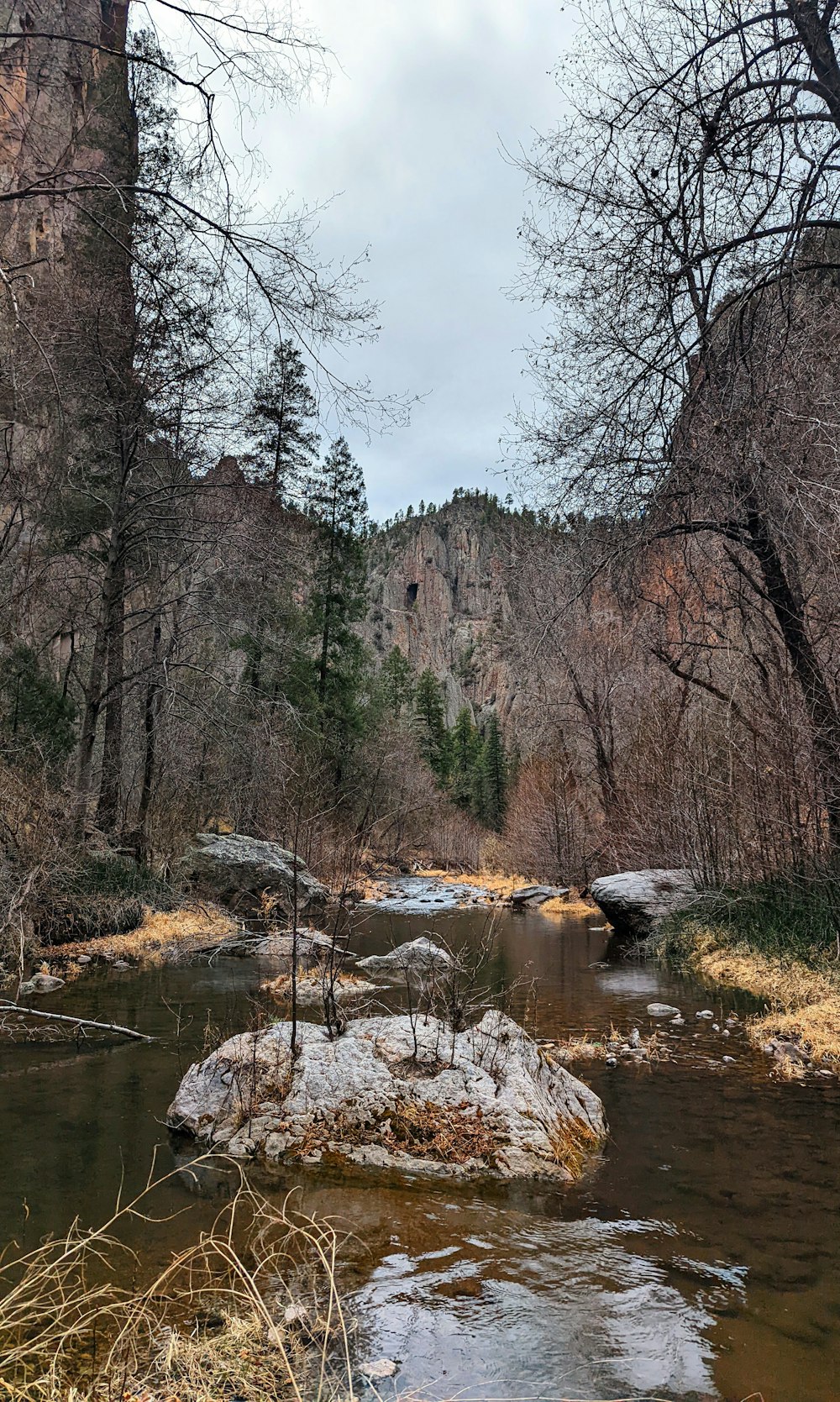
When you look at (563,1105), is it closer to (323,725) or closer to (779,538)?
(779,538)

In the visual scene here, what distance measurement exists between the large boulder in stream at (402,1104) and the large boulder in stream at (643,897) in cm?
845

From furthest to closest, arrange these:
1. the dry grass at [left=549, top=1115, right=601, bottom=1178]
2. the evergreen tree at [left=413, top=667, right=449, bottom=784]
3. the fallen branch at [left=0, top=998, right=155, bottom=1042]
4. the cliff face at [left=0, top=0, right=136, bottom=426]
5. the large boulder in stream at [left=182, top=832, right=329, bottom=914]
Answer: the evergreen tree at [left=413, top=667, right=449, bottom=784] → the large boulder in stream at [left=182, top=832, right=329, bottom=914] → the fallen branch at [left=0, top=998, right=155, bottom=1042] → the dry grass at [left=549, top=1115, right=601, bottom=1178] → the cliff face at [left=0, top=0, right=136, bottom=426]

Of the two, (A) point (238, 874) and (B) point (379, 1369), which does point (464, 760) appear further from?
(B) point (379, 1369)

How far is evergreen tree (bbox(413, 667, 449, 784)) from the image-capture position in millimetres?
59094

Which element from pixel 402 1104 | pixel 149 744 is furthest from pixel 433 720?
pixel 402 1104

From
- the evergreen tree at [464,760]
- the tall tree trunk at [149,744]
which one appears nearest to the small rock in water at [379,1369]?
the tall tree trunk at [149,744]

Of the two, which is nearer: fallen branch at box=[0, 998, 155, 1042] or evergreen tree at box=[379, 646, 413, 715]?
fallen branch at box=[0, 998, 155, 1042]

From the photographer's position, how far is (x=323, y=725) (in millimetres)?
31531

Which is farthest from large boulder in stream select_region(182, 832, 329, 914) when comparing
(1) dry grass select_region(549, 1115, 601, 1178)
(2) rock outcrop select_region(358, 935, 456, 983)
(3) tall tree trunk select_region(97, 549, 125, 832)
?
(1) dry grass select_region(549, 1115, 601, 1178)

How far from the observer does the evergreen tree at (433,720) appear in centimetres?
5909

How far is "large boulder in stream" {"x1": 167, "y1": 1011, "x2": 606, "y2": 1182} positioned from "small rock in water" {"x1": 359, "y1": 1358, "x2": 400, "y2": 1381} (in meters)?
1.73

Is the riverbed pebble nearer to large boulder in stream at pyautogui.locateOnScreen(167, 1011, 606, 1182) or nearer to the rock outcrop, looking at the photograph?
large boulder in stream at pyautogui.locateOnScreen(167, 1011, 606, 1182)

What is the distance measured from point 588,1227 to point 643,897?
1048 centimetres

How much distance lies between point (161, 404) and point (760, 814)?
11.7m
